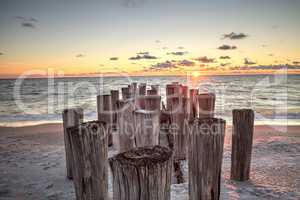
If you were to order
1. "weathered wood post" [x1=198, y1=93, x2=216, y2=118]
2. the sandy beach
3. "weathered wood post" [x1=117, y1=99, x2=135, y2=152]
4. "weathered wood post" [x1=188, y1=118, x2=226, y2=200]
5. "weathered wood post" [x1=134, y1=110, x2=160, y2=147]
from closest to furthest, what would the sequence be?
"weathered wood post" [x1=188, y1=118, x2=226, y2=200] < "weathered wood post" [x1=134, y1=110, x2=160, y2=147] < "weathered wood post" [x1=117, y1=99, x2=135, y2=152] < the sandy beach < "weathered wood post" [x1=198, y1=93, x2=216, y2=118]

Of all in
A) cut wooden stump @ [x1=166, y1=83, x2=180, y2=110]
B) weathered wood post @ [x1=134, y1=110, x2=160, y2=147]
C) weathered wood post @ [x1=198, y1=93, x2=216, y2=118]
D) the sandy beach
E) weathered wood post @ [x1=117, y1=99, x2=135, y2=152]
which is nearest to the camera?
weathered wood post @ [x1=134, y1=110, x2=160, y2=147]

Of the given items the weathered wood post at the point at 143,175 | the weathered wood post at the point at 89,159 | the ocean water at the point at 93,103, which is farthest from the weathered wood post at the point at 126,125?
the ocean water at the point at 93,103

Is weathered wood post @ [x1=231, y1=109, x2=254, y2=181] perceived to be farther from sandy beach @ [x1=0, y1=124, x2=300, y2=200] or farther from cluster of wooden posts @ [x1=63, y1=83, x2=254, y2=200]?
sandy beach @ [x1=0, y1=124, x2=300, y2=200]

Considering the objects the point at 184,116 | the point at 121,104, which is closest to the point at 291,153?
the point at 184,116

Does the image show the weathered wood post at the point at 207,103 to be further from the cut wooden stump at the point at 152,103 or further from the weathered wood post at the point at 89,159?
the weathered wood post at the point at 89,159

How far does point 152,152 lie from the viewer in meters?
1.58

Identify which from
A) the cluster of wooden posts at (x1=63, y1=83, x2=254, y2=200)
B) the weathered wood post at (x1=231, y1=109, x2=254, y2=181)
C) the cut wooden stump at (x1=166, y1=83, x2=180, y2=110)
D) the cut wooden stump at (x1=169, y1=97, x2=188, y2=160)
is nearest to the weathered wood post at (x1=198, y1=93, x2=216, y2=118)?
the cluster of wooden posts at (x1=63, y1=83, x2=254, y2=200)

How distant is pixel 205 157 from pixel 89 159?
3.77 ft

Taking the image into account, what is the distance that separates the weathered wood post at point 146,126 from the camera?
2666mm

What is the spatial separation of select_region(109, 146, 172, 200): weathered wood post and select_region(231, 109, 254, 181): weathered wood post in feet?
9.50

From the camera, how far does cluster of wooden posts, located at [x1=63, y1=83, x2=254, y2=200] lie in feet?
4.74

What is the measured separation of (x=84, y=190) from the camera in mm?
2395

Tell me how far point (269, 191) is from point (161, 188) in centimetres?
324

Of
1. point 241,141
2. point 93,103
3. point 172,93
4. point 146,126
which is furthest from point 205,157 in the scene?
point 93,103
